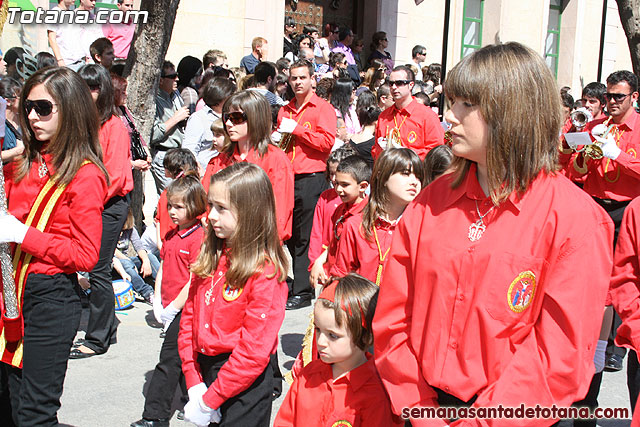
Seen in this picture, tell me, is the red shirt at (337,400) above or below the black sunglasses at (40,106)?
below

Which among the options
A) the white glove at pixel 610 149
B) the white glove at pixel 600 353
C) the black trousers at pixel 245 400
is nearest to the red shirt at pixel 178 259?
the black trousers at pixel 245 400

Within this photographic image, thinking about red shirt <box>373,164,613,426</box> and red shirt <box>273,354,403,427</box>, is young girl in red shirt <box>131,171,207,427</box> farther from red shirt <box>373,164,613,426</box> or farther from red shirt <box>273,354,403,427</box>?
red shirt <box>373,164,613,426</box>

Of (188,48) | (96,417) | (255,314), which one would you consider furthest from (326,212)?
(188,48)

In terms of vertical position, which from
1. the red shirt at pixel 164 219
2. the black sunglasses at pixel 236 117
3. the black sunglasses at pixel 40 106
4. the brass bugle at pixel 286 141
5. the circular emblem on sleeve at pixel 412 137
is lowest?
the red shirt at pixel 164 219

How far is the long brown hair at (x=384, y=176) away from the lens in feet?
13.7

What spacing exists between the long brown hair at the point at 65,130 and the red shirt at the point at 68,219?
4 centimetres

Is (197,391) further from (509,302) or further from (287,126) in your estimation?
(287,126)

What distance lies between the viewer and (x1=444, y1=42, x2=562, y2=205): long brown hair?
2.20 metres

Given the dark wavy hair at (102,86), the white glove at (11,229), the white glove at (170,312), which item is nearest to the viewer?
the white glove at (11,229)

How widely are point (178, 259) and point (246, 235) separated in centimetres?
183

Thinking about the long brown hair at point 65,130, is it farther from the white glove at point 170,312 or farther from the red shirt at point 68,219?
the white glove at point 170,312

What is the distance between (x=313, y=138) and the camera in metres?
7.30

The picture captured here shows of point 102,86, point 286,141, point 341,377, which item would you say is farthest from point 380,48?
point 341,377

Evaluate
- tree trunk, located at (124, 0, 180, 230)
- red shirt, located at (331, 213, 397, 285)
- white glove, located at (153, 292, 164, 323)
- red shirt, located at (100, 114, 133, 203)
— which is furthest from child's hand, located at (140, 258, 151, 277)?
red shirt, located at (331, 213, 397, 285)
